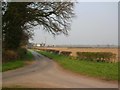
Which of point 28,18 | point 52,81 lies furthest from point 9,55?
point 52,81

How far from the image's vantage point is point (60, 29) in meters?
41.7

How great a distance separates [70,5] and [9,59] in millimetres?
12814

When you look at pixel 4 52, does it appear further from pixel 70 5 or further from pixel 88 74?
pixel 88 74

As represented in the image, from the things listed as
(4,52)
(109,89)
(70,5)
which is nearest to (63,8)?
(70,5)

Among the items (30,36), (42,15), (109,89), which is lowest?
(109,89)

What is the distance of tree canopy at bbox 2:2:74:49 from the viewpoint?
1377 inches

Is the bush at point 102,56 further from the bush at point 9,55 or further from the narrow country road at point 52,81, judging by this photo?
the narrow country road at point 52,81

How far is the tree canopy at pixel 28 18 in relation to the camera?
35.0m

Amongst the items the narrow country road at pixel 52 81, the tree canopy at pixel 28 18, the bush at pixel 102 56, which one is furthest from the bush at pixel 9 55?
the narrow country road at pixel 52 81

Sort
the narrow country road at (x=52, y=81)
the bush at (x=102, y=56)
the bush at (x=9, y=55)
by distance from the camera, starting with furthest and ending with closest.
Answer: the bush at (x=102, y=56)
the bush at (x=9, y=55)
the narrow country road at (x=52, y=81)

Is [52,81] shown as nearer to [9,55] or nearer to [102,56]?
[102,56]

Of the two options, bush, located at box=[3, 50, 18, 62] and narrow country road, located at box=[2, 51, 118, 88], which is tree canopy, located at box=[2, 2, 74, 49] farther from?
narrow country road, located at box=[2, 51, 118, 88]

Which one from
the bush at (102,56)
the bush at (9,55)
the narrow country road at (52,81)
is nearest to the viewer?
the narrow country road at (52,81)

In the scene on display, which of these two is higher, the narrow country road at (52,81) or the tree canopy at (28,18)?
the tree canopy at (28,18)
